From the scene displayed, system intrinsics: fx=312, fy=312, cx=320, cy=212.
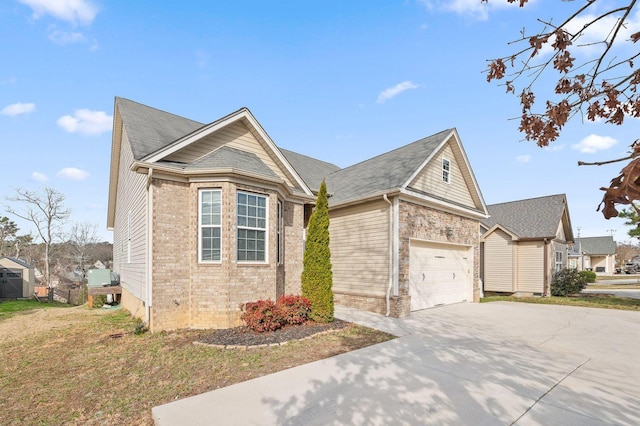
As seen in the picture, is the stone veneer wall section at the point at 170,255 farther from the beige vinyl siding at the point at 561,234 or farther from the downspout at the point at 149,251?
the beige vinyl siding at the point at 561,234

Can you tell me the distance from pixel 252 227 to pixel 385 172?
610cm

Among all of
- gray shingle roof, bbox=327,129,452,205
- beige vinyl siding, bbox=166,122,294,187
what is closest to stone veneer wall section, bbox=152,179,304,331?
beige vinyl siding, bbox=166,122,294,187

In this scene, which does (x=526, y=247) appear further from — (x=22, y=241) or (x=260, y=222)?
(x=22, y=241)

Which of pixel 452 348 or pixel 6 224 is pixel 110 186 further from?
pixel 6 224

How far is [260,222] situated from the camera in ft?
31.2

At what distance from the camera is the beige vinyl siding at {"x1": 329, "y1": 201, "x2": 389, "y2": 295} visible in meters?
10.8

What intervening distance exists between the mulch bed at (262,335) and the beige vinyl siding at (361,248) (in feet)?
8.78

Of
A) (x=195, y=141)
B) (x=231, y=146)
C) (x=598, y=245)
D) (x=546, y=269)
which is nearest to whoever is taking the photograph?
(x=195, y=141)

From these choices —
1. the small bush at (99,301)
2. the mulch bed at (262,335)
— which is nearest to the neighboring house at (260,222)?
the mulch bed at (262,335)

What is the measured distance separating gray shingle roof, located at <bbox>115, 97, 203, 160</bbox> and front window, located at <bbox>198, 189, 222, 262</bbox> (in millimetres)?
2062

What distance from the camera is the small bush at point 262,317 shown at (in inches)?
313

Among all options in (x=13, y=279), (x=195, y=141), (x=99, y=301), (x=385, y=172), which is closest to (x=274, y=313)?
(x=195, y=141)

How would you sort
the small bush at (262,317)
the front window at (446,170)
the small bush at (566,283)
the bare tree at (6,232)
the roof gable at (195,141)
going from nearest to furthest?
the small bush at (262,317) < the roof gable at (195,141) < the front window at (446,170) < the small bush at (566,283) < the bare tree at (6,232)

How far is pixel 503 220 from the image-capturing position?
20.6m
